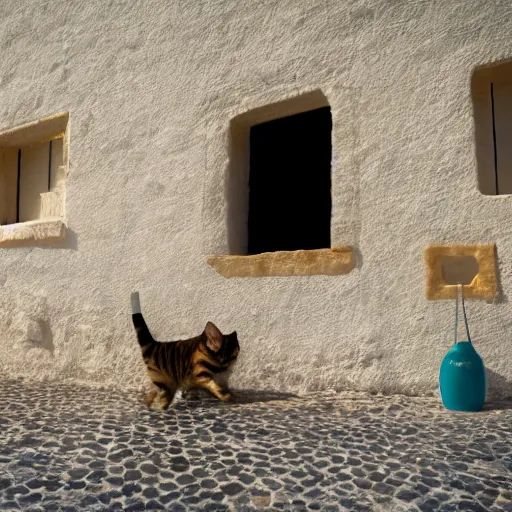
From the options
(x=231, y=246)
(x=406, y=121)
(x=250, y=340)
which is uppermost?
(x=406, y=121)

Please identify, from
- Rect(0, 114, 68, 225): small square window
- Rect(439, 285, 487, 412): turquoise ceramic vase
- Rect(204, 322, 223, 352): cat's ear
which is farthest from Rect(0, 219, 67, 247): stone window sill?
Rect(439, 285, 487, 412): turquoise ceramic vase

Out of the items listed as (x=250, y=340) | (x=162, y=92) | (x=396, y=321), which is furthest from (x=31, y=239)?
(x=396, y=321)

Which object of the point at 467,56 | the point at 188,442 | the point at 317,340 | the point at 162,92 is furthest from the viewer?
the point at 162,92

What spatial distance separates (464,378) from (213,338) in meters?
1.42

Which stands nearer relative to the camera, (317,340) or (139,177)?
(317,340)

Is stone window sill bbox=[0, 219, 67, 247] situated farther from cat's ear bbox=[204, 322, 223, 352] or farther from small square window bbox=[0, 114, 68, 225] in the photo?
cat's ear bbox=[204, 322, 223, 352]

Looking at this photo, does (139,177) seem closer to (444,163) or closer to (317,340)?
(317,340)

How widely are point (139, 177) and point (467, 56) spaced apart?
2.37 m

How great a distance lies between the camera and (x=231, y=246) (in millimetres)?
3629

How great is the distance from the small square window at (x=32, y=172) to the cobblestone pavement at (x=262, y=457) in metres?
2.28

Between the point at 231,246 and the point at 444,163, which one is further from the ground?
the point at 444,163

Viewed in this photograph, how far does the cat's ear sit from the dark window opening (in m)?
1.42

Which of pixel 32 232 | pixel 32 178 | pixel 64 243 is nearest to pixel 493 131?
pixel 64 243

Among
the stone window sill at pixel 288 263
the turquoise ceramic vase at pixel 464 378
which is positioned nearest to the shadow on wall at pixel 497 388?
the turquoise ceramic vase at pixel 464 378
